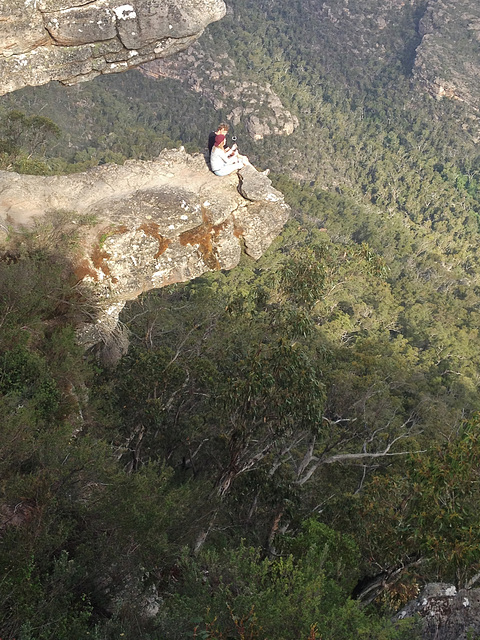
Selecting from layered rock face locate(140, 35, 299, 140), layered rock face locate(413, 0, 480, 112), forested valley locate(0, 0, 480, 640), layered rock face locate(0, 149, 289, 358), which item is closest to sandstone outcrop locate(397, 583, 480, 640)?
forested valley locate(0, 0, 480, 640)

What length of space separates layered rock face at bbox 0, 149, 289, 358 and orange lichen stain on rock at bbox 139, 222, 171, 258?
0.02m

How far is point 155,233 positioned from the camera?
9938mm

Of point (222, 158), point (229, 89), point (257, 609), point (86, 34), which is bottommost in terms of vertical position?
point (229, 89)

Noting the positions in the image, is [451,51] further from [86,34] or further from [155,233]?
[155,233]

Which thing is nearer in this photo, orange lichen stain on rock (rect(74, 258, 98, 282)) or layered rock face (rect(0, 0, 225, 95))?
layered rock face (rect(0, 0, 225, 95))

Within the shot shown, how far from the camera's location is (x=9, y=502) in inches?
238

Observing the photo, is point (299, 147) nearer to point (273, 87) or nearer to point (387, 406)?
point (273, 87)

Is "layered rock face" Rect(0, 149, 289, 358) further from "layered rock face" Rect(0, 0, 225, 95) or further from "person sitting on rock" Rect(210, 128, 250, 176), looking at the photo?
"layered rock face" Rect(0, 0, 225, 95)

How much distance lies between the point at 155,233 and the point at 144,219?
1.09 ft

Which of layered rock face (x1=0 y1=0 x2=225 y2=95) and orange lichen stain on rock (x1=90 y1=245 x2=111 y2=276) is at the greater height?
layered rock face (x1=0 y1=0 x2=225 y2=95)

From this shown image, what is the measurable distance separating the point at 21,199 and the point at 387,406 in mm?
11100

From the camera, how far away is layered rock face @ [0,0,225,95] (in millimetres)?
8852

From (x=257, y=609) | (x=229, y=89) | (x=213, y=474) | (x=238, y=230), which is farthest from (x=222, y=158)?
(x=229, y=89)

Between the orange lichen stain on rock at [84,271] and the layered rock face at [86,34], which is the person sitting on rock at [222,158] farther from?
the orange lichen stain on rock at [84,271]
